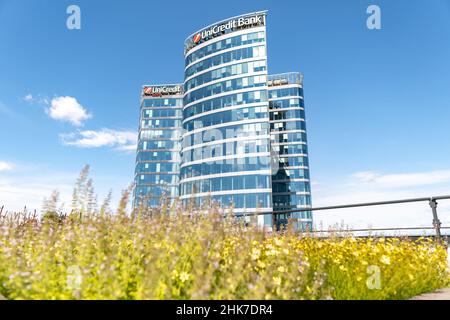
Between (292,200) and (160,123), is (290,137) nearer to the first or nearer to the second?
(292,200)

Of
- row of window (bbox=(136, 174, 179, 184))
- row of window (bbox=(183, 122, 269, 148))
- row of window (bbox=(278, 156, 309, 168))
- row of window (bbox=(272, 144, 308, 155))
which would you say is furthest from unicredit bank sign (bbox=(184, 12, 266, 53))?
row of window (bbox=(136, 174, 179, 184))

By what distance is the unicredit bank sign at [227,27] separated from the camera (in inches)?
2292

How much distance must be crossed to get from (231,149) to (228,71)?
1588 cm

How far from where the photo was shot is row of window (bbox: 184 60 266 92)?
2222 inches

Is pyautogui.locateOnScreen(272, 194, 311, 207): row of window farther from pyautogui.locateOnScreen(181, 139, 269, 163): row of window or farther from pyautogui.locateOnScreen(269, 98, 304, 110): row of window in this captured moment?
pyautogui.locateOnScreen(269, 98, 304, 110): row of window

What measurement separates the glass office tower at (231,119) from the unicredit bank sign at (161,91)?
77.2 ft

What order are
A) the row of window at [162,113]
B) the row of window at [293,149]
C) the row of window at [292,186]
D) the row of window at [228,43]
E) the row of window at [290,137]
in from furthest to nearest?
the row of window at [162,113] → the row of window at [290,137] → the row of window at [293,149] → the row of window at [292,186] → the row of window at [228,43]

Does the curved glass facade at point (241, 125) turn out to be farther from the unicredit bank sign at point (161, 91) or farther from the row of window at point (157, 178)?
the row of window at point (157, 178)

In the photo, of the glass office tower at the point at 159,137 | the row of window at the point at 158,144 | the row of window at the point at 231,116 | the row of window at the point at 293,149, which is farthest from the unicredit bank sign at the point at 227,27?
the row of window at the point at 293,149

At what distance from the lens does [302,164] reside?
223 feet

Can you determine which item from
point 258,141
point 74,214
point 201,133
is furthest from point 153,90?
point 74,214

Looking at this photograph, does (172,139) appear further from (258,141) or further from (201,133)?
(258,141)

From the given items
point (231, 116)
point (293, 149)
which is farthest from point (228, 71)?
point (293, 149)

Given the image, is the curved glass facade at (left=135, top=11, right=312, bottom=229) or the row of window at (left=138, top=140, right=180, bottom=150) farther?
the row of window at (left=138, top=140, right=180, bottom=150)
